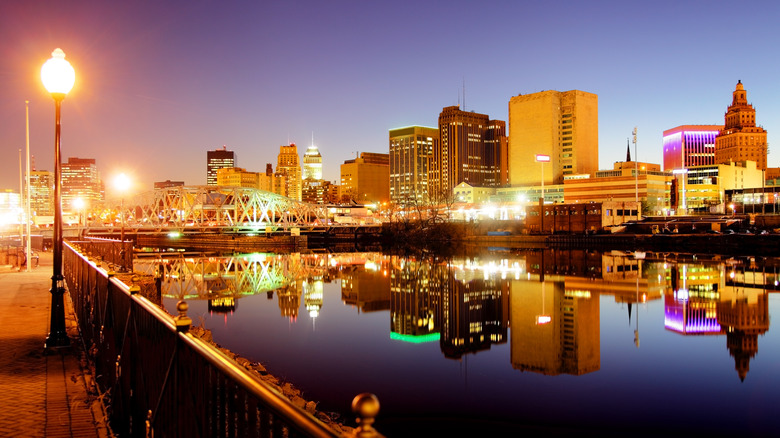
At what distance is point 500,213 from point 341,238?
45834 millimetres

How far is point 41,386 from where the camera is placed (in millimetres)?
9438

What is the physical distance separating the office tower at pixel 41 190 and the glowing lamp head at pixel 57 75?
389 ft

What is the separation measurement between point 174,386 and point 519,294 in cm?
3646

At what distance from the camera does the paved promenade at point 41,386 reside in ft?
25.4

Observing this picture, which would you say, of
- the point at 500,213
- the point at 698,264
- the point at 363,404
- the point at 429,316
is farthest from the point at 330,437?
the point at 500,213

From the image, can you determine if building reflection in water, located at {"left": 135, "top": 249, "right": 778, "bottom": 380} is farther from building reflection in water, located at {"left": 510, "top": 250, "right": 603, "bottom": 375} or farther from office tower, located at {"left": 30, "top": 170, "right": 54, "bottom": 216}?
office tower, located at {"left": 30, "top": 170, "right": 54, "bottom": 216}

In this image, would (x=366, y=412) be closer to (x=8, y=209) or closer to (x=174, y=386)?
(x=174, y=386)

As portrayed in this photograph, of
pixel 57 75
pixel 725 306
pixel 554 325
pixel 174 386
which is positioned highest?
pixel 57 75

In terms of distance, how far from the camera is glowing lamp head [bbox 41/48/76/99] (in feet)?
40.6

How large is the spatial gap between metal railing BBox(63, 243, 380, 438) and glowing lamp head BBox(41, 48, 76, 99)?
4574mm

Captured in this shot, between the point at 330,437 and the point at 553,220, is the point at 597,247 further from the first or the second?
the point at 330,437

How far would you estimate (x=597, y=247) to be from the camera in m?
90.1

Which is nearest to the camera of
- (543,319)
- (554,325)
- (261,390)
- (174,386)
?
(261,390)

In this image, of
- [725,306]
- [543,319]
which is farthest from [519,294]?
[725,306]
